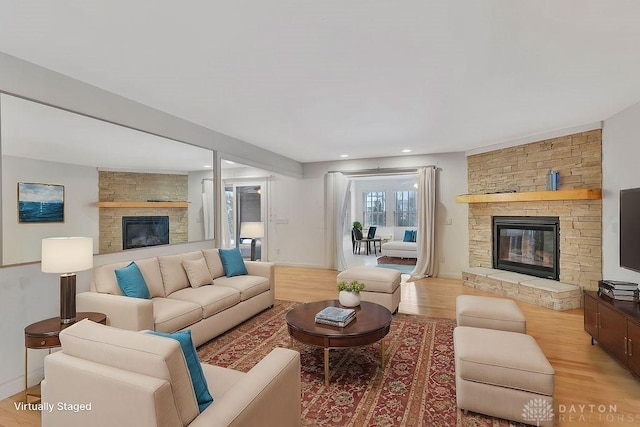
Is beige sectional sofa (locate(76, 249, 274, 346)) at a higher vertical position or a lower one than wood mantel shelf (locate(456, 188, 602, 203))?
lower

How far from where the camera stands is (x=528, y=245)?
5191 millimetres

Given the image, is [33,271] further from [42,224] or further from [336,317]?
[336,317]

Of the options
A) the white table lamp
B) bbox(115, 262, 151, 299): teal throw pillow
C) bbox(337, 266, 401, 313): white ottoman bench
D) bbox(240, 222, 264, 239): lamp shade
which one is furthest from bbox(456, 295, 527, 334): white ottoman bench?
bbox(240, 222, 264, 239): lamp shade

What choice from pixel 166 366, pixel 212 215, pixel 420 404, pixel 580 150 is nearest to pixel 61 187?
pixel 212 215

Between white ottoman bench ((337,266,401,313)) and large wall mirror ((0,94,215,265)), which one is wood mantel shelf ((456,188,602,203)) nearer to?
white ottoman bench ((337,266,401,313))

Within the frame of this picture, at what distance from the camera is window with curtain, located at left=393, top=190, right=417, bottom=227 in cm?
1129

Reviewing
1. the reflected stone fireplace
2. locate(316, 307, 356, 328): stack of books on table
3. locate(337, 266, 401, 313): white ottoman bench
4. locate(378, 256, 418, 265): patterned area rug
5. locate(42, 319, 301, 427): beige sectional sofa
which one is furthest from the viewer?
locate(378, 256, 418, 265): patterned area rug

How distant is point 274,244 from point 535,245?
5338 millimetres

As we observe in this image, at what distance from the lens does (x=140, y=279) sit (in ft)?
9.94

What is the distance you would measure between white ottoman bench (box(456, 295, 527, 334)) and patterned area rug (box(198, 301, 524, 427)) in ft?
1.36

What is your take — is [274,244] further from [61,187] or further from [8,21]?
[8,21]

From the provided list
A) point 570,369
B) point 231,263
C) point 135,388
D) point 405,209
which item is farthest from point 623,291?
point 405,209

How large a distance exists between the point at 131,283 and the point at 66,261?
67 cm

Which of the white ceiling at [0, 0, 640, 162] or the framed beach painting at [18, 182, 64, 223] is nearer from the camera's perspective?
the white ceiling at [0, 0, 640, 162]
